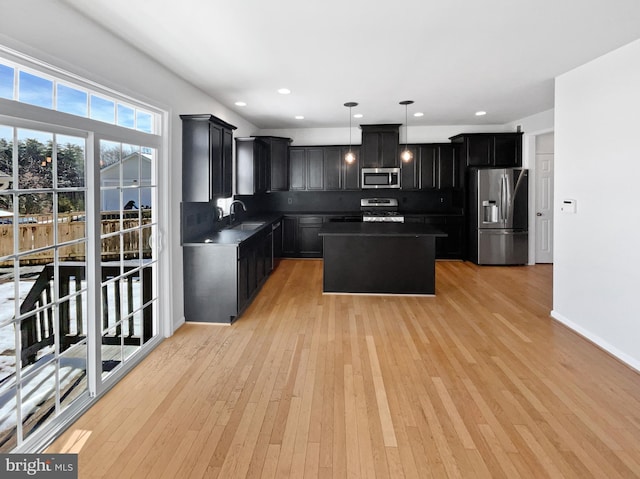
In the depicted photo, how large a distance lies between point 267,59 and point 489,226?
17.4ft

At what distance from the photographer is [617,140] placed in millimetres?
3434

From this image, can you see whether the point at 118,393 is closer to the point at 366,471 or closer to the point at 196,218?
the point at 366,471

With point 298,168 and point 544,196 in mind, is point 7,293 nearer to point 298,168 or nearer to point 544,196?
point 298,168

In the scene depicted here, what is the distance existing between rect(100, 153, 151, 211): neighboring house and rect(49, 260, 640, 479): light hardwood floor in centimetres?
134

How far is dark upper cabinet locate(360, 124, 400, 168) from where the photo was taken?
7.70 m

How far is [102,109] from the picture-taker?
9.41 feet

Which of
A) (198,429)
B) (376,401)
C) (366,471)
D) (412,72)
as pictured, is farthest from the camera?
(412,72)

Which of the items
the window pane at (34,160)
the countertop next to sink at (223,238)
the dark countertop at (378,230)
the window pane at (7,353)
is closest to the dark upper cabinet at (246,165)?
the countertop next to sink at (223,238)

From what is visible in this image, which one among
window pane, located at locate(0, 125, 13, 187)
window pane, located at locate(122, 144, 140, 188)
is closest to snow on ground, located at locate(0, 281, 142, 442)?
window pane, located at locate(0, 125, 13, 187)

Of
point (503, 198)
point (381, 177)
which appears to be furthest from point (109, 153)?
point (503, 198)

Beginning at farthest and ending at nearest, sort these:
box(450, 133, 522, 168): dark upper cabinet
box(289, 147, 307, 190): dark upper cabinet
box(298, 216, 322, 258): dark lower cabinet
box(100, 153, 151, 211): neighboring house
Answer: box(289, 147, 307, 190): dark upper cabinet < box(298, 216, 322, 258): dark lower cabinet < box(450, 133, 522, 168): dark upper cabinet < box(100, 153, 151, 211): neighboring house

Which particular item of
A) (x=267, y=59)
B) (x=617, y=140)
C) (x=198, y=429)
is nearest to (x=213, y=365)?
(x=198, y=429)

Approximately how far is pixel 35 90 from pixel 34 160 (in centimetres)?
39

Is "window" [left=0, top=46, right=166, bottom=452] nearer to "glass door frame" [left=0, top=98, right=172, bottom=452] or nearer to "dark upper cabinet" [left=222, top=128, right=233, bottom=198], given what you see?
"glass door frame" [left=0, top=98, right=172, bottom=452]
